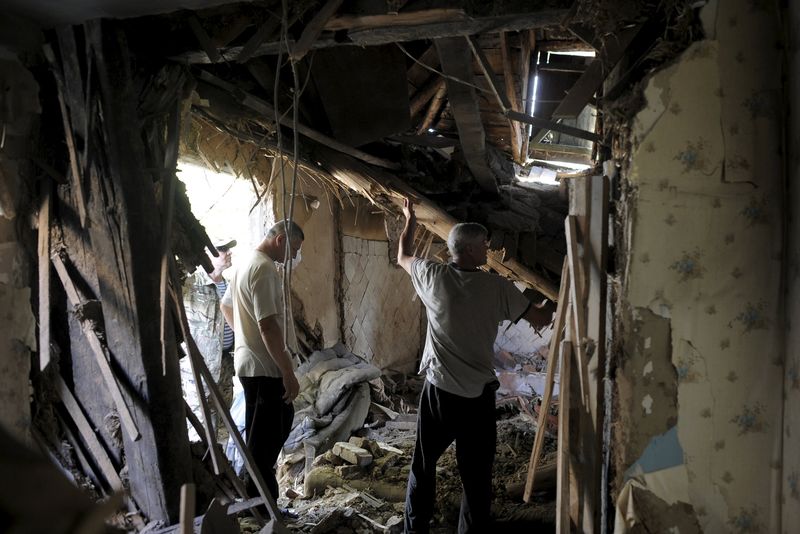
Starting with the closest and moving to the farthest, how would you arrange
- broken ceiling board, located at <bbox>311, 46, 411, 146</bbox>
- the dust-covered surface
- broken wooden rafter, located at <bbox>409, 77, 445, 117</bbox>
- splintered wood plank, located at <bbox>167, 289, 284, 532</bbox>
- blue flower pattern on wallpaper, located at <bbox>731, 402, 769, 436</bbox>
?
blue flower pattern on wallpaper, located at <bbox>731, 402, 769, 436</bbox>
splintered wood plank, located at <bbox>167, 289, 284, 532</bbox>
broken ceiling board, located at <bbox>311, 46, 411, 146</bbox>
the dust-covered surface
broken wooden rafter, located at <bbox>409, 77, 445, 117</bbox>

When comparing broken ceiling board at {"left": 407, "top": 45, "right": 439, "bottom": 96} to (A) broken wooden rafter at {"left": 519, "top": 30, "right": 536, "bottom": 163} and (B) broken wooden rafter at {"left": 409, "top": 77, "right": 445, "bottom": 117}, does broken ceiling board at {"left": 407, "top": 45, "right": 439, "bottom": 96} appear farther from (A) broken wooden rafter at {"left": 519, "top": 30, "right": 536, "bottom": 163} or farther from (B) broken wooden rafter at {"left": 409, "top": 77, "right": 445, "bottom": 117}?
(A) broken wooden rafter at {"left": 519, "top": 30, "right": 536, "bottom": 163}

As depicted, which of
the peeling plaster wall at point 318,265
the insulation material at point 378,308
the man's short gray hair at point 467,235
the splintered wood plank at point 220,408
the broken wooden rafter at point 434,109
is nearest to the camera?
the splintered wood plank at point 220,408

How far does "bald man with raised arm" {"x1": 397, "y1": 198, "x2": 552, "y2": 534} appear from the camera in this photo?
2674 millimetres

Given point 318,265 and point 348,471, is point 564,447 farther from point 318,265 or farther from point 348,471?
point 318,265

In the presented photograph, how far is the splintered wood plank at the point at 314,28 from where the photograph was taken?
1853 millimetres

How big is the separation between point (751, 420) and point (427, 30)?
5.39 ft

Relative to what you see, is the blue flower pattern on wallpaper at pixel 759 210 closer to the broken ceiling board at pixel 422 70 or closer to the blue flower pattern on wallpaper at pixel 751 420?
the blue flower pattern on wallpaper at pixel 751 420

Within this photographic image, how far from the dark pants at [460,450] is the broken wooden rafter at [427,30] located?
5.48 ft

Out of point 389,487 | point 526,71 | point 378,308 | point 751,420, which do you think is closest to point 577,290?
point 751,420

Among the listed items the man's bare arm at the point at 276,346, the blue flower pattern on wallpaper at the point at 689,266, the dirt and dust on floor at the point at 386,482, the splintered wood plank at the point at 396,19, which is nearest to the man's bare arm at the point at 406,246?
the man's bare arm at the point at 276,346

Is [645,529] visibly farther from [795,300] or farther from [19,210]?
[19,210]

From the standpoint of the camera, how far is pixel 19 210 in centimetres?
191

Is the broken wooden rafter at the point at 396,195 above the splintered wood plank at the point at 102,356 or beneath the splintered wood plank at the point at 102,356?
above

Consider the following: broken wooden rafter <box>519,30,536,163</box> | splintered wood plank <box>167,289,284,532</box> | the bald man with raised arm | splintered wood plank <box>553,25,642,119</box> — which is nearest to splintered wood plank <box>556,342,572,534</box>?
the bald man with raised arm
